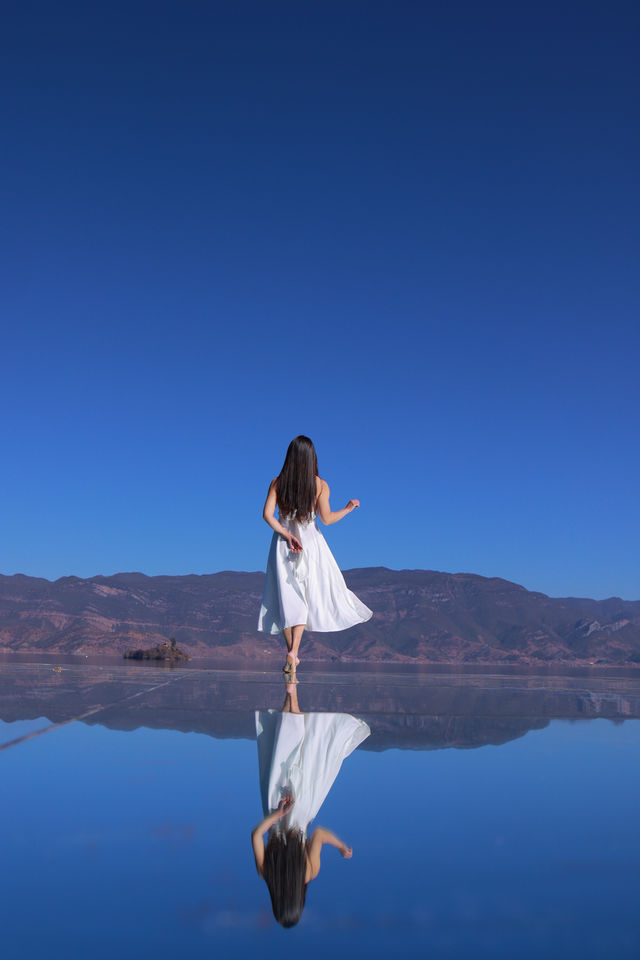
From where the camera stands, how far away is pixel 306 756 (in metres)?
2.38

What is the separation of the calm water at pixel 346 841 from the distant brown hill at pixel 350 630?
25.6 meters

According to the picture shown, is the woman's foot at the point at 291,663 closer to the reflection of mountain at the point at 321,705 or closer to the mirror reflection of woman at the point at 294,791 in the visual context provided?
the reflection of mountain at the point at 321,705

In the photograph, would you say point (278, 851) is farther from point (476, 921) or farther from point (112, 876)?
point (476, 921)

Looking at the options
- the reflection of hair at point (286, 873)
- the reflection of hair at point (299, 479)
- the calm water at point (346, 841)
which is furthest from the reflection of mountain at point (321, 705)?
the reflection of hair at point (299, 479)

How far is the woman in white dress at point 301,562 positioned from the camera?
5.82 m

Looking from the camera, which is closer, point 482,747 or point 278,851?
point 278,851

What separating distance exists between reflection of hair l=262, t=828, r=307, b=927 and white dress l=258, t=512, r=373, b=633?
430 centimetres

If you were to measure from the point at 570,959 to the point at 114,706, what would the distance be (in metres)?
3.04

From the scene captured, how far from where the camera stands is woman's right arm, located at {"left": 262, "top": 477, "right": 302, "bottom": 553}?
570 cm

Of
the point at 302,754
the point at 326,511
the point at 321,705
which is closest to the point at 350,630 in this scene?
the point at 326,511

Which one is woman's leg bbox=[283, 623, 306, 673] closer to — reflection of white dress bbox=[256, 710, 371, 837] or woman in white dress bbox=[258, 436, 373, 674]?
woman in white dress bbox=[258, 436, 373, 674]

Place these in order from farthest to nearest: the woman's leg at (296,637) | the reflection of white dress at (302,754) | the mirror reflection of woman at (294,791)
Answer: the woman's leg at (296,637) → the reflection of white dress at (302,754) → the mirror reflection of woman at (294,791)

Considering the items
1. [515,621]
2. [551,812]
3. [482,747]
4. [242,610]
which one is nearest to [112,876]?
[551,812]

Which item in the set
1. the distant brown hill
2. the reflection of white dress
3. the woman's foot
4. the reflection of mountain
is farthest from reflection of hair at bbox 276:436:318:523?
the distant brown hill
